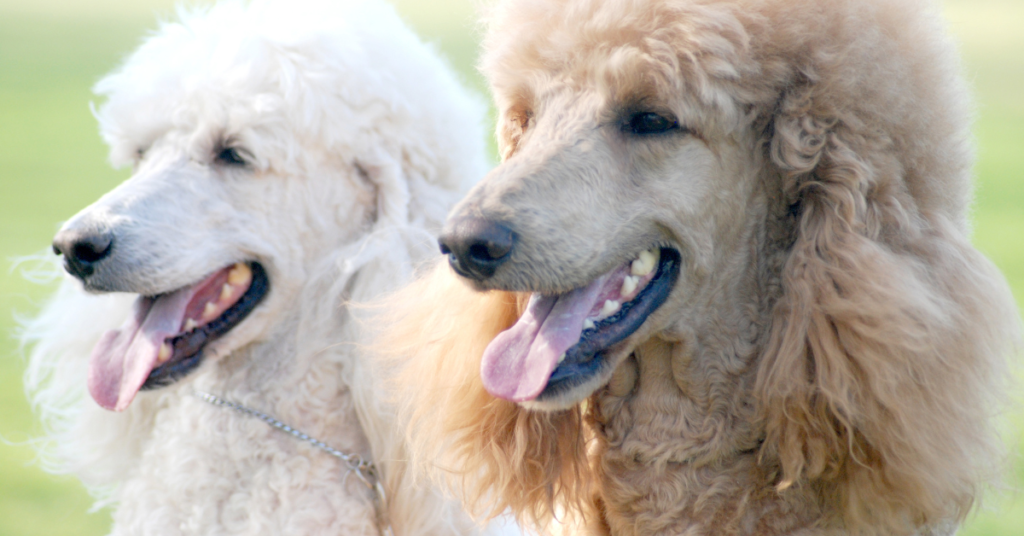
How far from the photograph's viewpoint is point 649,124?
1463 mm

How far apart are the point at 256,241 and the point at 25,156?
9.98 metres

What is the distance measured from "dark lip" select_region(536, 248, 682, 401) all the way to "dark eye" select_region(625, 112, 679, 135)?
0.19m

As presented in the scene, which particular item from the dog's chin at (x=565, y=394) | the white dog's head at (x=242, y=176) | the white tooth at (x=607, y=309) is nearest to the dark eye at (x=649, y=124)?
the white tooth at (x=607, y=309)

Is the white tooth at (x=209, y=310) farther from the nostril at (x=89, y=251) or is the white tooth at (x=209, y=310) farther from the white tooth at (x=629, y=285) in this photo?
the white tooth at (x=629, y=285)

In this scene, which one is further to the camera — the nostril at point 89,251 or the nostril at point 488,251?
the nostril at point 89,251

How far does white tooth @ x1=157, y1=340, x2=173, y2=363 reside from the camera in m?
1.89

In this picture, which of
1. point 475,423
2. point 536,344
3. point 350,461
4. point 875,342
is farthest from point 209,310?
point 875,342

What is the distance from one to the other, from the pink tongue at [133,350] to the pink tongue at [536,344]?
0.75 meters

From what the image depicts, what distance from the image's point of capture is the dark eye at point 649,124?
4.76 ft

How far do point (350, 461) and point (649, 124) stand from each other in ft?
3.12

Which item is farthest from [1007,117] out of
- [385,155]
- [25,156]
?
[385,155]

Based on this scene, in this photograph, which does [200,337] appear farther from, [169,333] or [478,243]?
[478,243]

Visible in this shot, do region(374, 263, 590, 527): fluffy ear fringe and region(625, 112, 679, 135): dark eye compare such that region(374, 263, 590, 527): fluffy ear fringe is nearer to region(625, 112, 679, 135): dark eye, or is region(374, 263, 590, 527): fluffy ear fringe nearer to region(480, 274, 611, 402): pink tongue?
region(480, 274, 611, 402): pink tongue

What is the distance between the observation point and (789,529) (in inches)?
57.7
